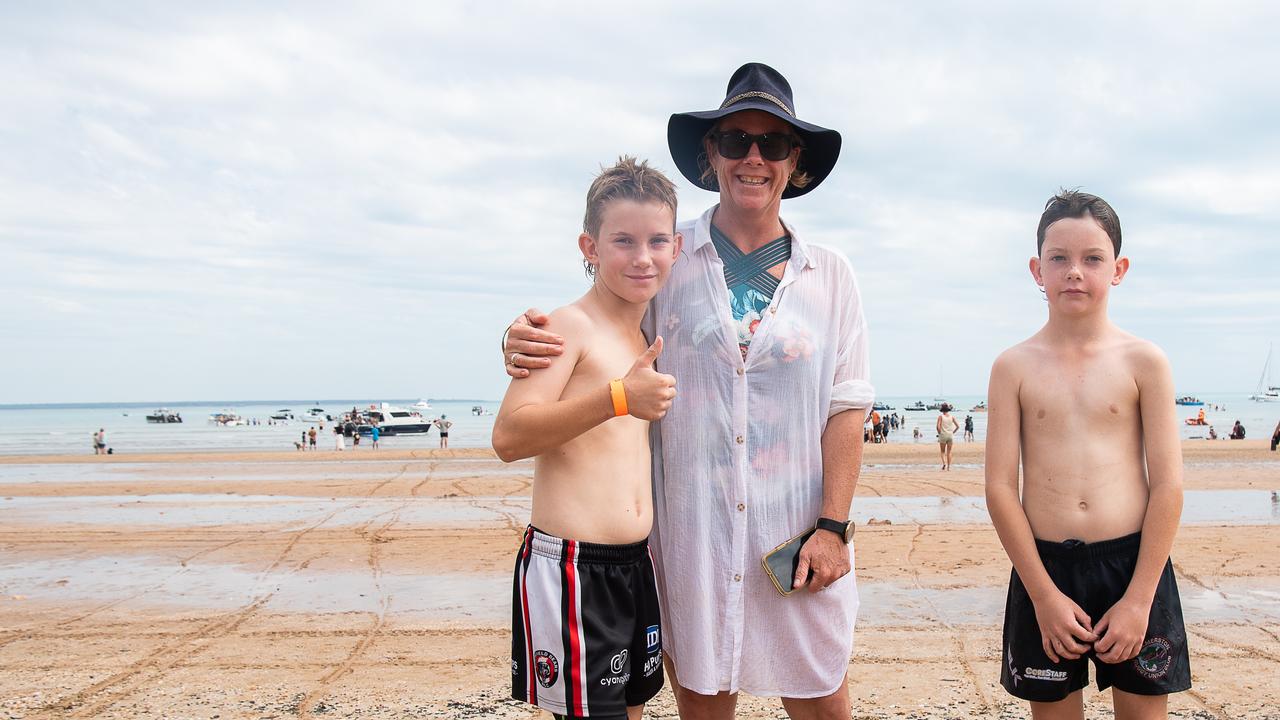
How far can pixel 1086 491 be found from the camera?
282cm

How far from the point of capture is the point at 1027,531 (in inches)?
111

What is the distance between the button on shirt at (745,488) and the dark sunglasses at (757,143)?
0.41m

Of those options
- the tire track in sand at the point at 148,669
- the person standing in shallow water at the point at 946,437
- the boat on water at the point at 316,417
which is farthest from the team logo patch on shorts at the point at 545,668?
the boat on water at the point at 316,417

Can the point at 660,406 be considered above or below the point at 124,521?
above

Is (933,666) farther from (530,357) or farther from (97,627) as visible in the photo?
(97,627)

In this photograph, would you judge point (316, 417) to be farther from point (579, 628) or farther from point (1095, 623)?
point (1095, 623)

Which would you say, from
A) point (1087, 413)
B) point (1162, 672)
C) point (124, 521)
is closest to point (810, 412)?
point (1087, 413)

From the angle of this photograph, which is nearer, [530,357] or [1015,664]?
[530,357]

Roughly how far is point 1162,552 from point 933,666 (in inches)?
109

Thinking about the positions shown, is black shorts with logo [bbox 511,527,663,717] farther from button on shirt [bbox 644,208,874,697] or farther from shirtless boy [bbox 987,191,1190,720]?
shirtless boy [bbox 987,191,1190,720]

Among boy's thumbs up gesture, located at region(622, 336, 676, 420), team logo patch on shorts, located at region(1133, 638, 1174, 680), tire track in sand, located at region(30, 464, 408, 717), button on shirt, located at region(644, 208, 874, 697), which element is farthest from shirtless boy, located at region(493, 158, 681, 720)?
tire track in sand, located at region(30, 464, 408, 717)

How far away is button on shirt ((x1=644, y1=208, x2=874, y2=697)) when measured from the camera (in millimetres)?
2904

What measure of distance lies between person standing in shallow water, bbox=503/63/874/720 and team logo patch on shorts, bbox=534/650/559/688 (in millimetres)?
505

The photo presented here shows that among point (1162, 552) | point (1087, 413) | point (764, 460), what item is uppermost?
point (1087, 413)
